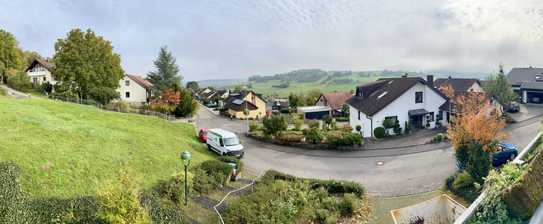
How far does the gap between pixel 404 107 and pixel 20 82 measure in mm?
46266

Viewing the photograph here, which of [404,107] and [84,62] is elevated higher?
[84,62]

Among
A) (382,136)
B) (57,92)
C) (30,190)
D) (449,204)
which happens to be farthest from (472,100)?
(57,92)

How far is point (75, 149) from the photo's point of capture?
60.6 feet

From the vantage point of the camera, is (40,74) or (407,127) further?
(40,74)

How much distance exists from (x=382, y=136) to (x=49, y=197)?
28.6 metres

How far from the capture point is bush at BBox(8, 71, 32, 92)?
47.9m

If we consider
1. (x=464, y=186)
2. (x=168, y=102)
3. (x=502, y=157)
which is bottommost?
(x=464, y=186)

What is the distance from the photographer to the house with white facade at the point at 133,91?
198 ft

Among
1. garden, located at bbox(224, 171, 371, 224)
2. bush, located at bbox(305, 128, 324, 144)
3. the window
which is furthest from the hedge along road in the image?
the window

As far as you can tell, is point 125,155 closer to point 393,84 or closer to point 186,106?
point 186,106

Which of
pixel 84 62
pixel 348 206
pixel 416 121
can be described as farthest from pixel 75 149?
pixel 416 121

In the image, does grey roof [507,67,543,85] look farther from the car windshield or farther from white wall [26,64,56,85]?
white wall [26,64,56,85]

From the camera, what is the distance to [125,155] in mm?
19453

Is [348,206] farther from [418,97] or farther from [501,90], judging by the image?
[501,90]
